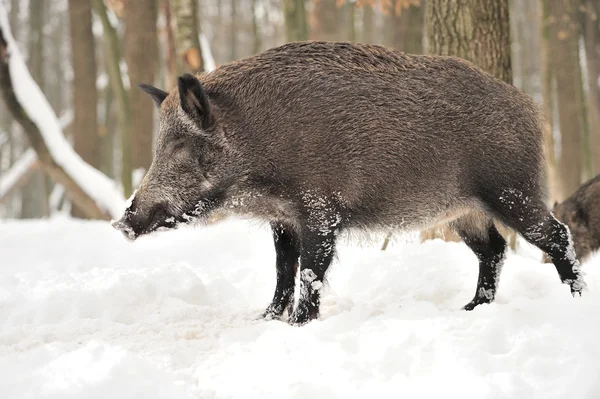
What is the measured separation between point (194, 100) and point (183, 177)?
456 millimetres

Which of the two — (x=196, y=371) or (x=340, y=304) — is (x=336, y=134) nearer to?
(x=340, y=304)

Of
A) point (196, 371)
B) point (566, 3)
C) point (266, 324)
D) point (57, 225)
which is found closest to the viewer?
point (196, 371)

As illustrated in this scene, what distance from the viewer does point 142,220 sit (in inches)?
156

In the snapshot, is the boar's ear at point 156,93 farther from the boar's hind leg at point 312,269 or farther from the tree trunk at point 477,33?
the tree trunk at point 477,33

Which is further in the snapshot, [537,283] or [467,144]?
[537,283]

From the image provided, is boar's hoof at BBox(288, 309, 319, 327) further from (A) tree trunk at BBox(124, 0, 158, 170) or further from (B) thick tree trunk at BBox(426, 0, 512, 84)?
(A) tree trunk at BBox(124, 0, 158, 170)

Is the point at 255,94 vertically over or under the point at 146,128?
over

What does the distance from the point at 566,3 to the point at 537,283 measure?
7514 millimetres

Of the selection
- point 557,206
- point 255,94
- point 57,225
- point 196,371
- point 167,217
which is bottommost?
point 57,225

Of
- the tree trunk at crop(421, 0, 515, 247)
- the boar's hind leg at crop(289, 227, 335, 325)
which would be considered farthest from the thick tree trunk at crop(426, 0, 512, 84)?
the boar's hind leg at crop(289, 227, 335, 325)

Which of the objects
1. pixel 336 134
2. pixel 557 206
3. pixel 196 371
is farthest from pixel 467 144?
pixel 557 206

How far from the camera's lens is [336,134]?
394 centimetres

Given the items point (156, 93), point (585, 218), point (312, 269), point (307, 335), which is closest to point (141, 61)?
point (156, 93)

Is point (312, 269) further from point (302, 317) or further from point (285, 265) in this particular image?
point (285, 265)
